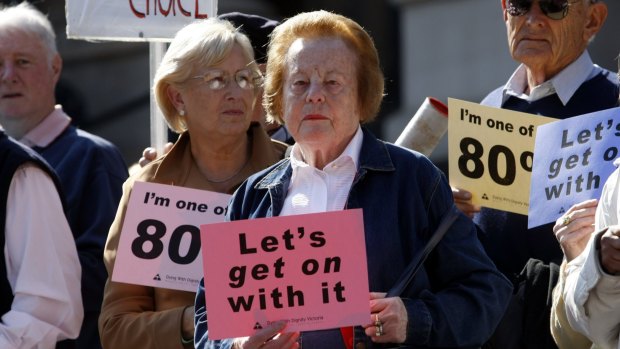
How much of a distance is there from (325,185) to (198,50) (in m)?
1.06

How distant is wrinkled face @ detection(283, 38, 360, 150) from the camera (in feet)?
14.8

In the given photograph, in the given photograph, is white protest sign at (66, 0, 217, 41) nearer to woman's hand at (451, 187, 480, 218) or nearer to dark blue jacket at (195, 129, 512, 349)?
woman's hand at (451, 187, 480, 218)

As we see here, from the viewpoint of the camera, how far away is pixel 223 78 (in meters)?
5.38

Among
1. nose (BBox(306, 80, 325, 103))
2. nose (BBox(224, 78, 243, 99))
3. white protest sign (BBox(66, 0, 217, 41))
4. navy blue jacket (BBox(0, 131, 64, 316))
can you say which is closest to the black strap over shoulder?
nose (BBox(306, 80, 325, 103))

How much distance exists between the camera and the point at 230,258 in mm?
4270

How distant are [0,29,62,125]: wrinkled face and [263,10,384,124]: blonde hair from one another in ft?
7.63

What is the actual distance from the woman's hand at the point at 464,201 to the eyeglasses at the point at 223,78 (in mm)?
831

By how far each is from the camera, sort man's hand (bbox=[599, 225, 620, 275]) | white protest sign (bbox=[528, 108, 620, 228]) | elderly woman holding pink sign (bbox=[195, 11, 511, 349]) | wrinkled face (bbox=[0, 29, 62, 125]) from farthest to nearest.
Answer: wrinkled face (bbox=[0, 29, 62, 125]) → white protest sign (bbox=[528, 108, 620, 228]) → elderly woman holding pink sign (bbox=[195, 11, 511, 349]) → man's hand (bbox=[599, 225, 620, 275])

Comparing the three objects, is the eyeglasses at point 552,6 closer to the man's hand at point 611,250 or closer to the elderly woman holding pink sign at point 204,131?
the elderly woman holding pink sign at point 204,131

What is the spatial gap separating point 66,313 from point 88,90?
7.86 m

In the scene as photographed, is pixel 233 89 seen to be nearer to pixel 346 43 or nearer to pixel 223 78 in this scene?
pixel 223 78

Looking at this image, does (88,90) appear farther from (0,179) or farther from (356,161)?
(356,161)

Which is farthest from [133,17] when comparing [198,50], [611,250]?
[611,250]

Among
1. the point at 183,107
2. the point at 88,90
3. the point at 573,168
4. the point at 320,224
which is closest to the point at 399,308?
the point at 320,224
